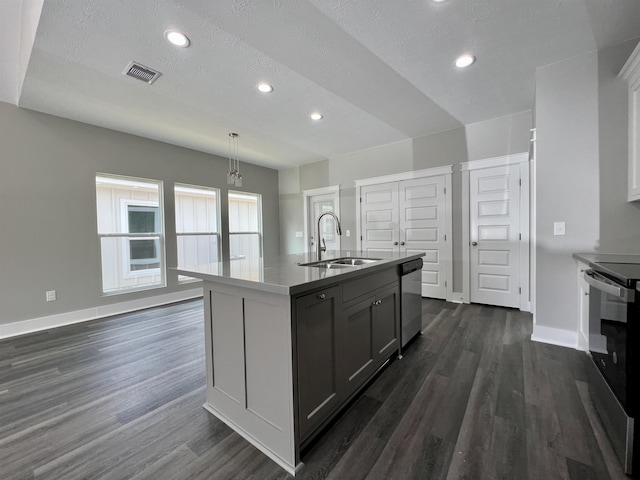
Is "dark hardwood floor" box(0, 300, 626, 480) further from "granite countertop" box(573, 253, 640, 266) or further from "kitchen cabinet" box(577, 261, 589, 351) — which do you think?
"granite countertop" box(573, 253, 640, 266)

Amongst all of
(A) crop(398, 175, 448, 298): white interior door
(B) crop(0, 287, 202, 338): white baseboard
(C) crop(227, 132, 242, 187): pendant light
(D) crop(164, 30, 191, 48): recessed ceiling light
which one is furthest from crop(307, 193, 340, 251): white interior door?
(D) crop(164, 30, 191, 48): recessed ceiling light

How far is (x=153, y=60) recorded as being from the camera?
2330mm

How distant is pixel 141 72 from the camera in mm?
2494

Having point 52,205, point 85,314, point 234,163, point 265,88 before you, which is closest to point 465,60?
point 265,88

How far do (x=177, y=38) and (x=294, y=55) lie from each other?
91 centimetres

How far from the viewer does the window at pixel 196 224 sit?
4.79 metres

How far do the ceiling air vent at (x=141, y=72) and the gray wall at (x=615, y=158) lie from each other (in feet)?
13.0

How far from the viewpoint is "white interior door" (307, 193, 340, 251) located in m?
5.72

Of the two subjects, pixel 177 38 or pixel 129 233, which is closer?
pixel 177 38

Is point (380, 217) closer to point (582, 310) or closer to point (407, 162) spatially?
point (407, 162)

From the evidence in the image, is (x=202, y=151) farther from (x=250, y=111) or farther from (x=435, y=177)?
(x=435, y=177)

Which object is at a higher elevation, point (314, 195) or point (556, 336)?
point (314, 195)

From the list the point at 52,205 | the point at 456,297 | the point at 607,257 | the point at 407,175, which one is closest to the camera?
the point at 607,257

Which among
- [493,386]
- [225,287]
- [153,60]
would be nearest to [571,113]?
[493,386]
